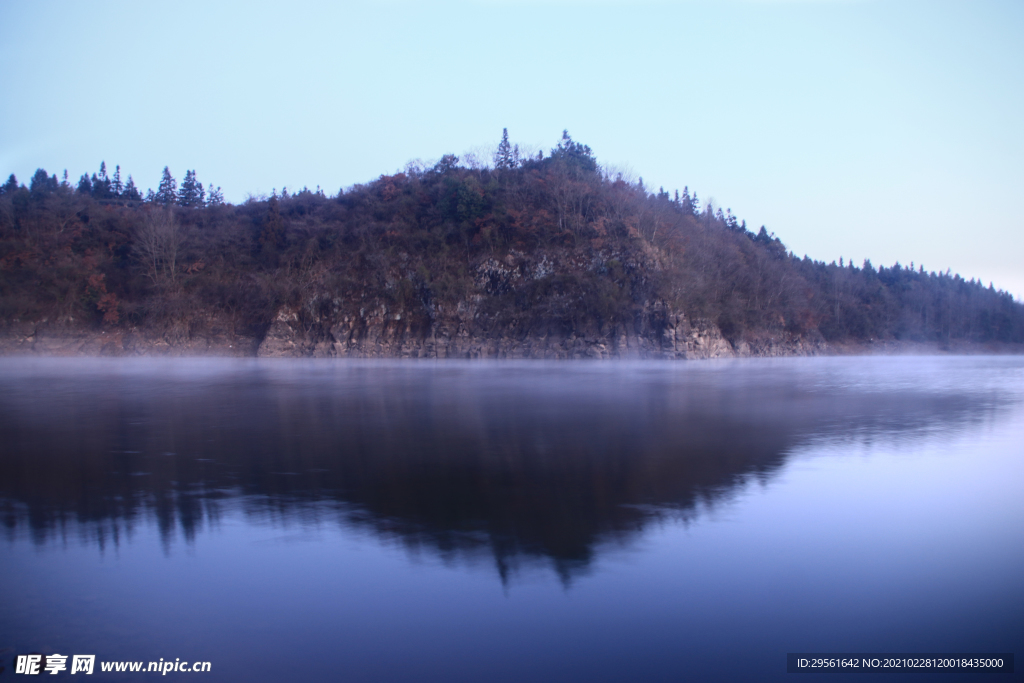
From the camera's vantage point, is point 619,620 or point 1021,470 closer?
point 619,620

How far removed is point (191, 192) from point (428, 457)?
391 ft

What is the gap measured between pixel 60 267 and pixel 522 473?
7576 cm

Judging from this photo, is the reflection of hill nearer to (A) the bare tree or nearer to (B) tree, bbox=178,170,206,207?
(A) the bare tree

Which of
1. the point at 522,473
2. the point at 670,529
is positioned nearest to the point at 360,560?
the point at 670,529

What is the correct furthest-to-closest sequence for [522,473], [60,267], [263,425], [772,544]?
[60,267] → [263,425] → [522,473] → [772,544]

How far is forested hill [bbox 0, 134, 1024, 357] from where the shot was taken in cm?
5669

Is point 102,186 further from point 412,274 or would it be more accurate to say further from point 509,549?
point 509,549

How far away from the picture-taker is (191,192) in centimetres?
11069

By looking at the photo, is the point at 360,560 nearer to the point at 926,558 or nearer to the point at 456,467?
the point at 456,467

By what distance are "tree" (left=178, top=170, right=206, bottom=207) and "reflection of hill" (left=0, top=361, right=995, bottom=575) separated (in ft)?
335

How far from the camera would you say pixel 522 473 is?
28.5 ft

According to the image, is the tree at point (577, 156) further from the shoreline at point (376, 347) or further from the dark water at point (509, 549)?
the dark water at point (509, 549)

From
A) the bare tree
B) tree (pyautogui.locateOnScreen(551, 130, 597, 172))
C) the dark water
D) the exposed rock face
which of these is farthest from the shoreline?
the dark water

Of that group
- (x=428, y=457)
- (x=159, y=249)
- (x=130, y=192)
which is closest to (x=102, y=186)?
(x=130, y=192)
